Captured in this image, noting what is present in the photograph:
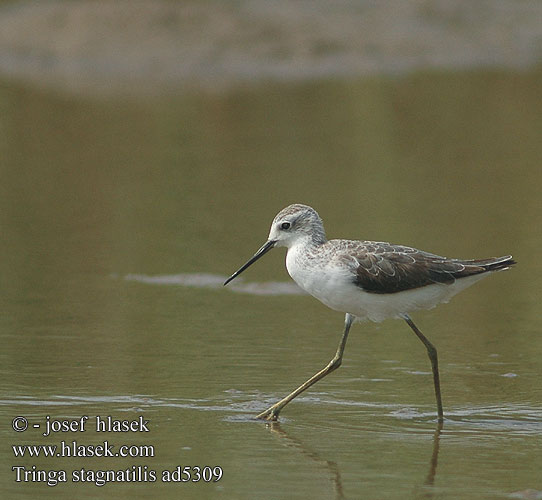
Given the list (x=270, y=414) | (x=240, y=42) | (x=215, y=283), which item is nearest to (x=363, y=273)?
(x=270, y=414)

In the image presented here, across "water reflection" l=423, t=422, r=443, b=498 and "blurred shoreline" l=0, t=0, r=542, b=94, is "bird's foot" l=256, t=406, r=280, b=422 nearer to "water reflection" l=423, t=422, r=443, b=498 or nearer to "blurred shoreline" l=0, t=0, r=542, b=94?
"water reflection" l=423, t=422, r=443, b=498

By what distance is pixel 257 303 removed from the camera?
32.9 feet

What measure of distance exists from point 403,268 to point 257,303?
8.44 ft

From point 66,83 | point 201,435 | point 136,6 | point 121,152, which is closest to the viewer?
point 201,435

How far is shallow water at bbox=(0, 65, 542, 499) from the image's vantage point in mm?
6781

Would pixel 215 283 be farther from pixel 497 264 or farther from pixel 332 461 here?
pixel 332 461

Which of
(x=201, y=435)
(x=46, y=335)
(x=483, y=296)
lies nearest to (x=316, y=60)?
(x=483, y=296)

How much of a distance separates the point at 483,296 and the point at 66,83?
12675 mm

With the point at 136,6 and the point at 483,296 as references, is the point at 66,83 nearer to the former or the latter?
the point at 136,6

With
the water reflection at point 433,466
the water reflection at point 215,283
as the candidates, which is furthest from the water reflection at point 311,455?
the water reflection at point 215,283

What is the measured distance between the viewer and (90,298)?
1007 cm

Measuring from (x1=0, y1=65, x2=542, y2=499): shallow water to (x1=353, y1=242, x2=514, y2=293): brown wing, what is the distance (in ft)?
2.33

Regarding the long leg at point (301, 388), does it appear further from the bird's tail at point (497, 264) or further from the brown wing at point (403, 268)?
the bird's tail at point (497, 264)

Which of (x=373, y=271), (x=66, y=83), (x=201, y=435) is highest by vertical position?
(x=373, y=271)
